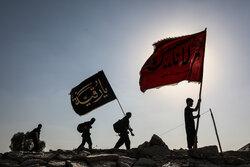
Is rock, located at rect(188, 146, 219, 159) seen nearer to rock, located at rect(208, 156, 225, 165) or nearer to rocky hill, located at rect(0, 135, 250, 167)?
rocky hill, located at rect(0, 135, 250, 167)

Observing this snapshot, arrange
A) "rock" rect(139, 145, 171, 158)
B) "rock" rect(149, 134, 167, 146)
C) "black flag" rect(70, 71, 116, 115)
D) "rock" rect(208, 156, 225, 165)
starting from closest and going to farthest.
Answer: "rock" rect(208, 156, 225, 165)
"rock" rect(139, 145, 171, 158)
"rock" rect(149, 134, 167, 146)
"black flag" rect(70, 71, 116, 115)

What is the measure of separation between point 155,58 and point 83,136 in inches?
197

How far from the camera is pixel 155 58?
8328mm

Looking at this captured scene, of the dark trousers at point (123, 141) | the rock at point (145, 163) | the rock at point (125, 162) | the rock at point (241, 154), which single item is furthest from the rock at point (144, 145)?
the rock at point (241, 154)

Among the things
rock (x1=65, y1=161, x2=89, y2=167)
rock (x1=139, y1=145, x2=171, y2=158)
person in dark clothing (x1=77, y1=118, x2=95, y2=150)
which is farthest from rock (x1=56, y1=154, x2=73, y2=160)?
person in dark clothing (x1=77, y1=118, x2=95, y2=150)

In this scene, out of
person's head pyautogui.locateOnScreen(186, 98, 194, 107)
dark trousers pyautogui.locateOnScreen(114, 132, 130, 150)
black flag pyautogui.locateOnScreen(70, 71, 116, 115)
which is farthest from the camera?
black flag pyautogui.locateOnScreen(70, 71, 116, 115)

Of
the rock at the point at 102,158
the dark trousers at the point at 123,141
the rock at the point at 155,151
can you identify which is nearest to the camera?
the rock at the point at 102,158

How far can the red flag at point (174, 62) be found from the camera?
7.54 m

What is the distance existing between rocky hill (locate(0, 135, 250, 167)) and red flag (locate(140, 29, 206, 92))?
240 centimetres

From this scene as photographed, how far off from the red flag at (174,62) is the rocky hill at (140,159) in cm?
240

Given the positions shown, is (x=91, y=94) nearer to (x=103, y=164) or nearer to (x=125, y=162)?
(x=103, y=164)

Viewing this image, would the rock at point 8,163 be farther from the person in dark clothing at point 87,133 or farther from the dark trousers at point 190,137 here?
the dark trousers at point 190,137

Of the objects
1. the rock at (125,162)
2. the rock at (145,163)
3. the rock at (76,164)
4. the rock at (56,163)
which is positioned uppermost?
the rock at (56,163)

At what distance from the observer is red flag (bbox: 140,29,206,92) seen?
7.54m
